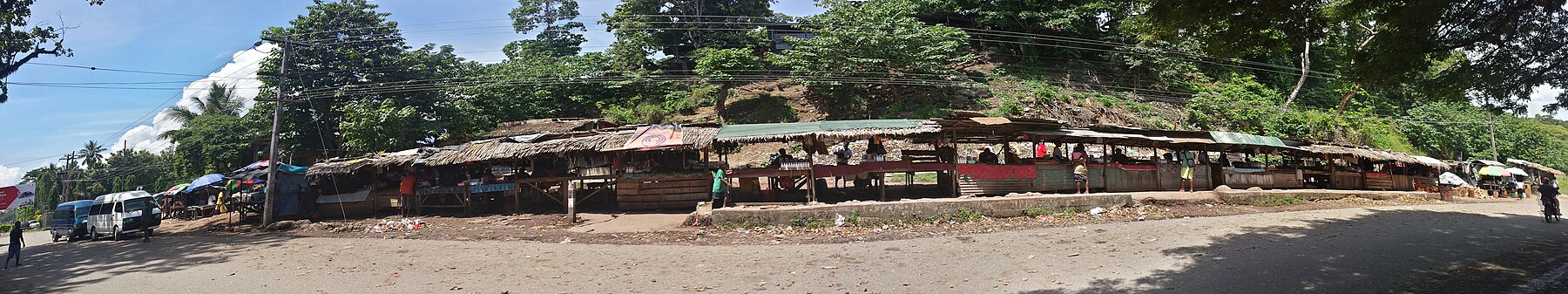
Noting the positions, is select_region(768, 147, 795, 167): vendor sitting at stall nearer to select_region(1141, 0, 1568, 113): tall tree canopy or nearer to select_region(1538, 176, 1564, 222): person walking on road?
select_region(1141, 0, 1568, 113): tall tree canopy

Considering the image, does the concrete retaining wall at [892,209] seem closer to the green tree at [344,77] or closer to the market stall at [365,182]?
the market stall at [365,182]

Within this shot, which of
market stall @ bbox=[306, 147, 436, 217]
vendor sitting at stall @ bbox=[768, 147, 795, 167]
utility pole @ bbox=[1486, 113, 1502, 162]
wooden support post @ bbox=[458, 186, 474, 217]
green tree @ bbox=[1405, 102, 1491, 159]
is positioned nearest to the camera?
vendor sitting at stall @ bbox=[768, 147, 795, 167]

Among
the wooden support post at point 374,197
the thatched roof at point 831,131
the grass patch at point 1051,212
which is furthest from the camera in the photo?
the wooden support post at point 374,197

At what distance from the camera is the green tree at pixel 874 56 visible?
26016mm

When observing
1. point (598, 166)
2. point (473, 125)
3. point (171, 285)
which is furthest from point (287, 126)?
point (171, 285)

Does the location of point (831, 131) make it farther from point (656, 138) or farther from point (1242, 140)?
point (1242, 140)

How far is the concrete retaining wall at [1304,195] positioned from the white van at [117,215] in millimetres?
28460

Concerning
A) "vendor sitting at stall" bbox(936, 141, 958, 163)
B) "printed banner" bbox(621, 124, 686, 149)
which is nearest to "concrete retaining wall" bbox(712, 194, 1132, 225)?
"vendor sitting at stall" bbox(936, 141, 958, 163)

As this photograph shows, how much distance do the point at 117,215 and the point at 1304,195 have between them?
31.9 meters

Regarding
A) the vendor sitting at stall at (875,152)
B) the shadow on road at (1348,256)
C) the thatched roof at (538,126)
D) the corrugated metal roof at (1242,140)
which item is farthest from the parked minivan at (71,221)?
the corrugated metal roof at (1242,140)

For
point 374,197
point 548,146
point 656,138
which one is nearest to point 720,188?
point 656,138

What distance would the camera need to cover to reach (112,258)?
1283 cm

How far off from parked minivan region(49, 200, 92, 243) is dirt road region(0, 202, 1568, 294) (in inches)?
273

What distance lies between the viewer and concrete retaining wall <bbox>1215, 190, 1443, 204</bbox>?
15.8m
